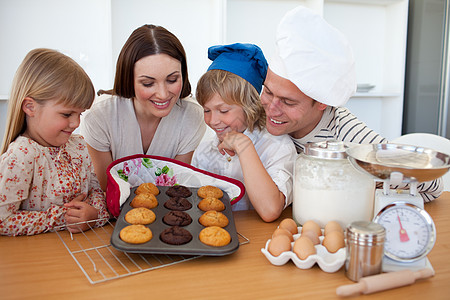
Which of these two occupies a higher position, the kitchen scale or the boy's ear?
the boy's ear

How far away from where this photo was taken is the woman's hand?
1.10 m

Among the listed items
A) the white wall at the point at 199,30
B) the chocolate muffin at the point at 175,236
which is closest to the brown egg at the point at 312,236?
the chocolate muffin at the point at 175,236

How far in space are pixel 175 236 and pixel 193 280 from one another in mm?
127

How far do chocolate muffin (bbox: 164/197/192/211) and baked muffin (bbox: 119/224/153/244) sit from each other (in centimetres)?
20

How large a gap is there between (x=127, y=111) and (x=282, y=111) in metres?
0.71

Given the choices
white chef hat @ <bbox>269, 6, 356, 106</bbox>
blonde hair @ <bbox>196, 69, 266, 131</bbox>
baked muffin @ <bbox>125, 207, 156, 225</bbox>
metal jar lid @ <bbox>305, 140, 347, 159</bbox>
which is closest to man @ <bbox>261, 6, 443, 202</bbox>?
white chef hat @ <bbox>269, 6, 356, 106</bbox>

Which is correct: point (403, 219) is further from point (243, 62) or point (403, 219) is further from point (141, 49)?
point (141, 49)

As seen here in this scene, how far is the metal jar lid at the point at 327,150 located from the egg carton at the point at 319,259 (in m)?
0.23

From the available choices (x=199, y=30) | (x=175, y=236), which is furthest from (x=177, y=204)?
(x=199, y=30)

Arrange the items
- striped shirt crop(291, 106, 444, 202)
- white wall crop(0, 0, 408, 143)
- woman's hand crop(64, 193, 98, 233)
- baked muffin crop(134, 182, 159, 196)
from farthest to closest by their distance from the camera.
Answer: white wall crop(0, 0, 408, 143) < striped shirt crop(291, 106, 444, 202) < baked muffin crop(134, 182, 159, 196) < woman's hand crop(64, 193, 98, 233)

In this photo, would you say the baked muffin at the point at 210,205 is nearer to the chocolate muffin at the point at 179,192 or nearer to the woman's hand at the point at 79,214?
the chocolate muffin at the point at 179,192

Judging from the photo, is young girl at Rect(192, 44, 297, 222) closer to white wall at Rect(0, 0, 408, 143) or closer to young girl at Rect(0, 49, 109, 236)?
young girl at Rect(0, 49, 109, 236)

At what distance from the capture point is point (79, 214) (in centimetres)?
112

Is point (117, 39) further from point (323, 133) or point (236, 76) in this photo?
→ point (323, 133)
